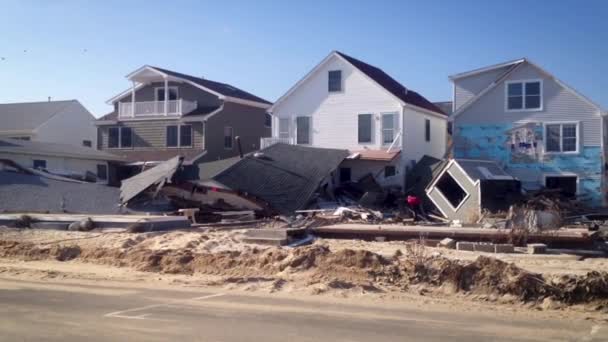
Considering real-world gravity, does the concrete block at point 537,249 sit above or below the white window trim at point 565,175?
below

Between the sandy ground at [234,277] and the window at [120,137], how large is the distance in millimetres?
21932

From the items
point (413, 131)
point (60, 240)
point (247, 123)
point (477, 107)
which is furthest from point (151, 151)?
point (60, 240)

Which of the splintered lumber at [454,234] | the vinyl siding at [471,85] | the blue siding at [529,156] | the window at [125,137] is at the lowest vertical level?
the splintered lumber at [454,234]

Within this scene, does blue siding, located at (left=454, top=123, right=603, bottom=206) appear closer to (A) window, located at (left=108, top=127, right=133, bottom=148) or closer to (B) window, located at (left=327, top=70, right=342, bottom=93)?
(B) window, located at (left=327, top=70, right=342, bottom=93)

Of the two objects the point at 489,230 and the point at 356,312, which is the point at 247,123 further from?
the point at 356,312

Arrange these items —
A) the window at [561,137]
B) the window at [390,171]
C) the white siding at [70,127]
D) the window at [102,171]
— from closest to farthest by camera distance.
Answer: the window at [561,137]
the window at [390,171]
the window at [102,171]
the white siding at [70,127]

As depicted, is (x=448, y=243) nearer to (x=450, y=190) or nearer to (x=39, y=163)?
Answer: (x=450, y=190)

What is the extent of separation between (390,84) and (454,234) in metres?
19.1

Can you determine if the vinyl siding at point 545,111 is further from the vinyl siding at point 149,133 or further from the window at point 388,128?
the vinyl siding at point 149,133

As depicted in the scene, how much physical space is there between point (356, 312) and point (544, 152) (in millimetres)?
23040

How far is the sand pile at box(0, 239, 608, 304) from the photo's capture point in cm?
1094

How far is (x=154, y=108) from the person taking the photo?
3916 cm

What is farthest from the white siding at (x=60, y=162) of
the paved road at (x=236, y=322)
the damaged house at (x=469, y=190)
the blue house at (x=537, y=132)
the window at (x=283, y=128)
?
the paved road at (x=236, y=322)

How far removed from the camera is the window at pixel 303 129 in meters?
34.4
